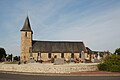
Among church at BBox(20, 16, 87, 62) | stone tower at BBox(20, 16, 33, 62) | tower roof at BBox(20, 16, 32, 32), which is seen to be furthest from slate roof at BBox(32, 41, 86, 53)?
tower roof at BBox(20, 16, 32, 32)

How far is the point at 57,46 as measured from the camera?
53.3 m

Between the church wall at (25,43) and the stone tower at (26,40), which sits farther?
the stone tower at (26,40)

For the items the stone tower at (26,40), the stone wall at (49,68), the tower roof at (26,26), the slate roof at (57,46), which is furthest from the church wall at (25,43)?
the stone wall at (49,68)

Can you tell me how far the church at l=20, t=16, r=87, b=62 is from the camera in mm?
49975

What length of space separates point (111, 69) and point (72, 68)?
4957 millimetres

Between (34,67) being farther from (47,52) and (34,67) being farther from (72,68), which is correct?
(47,52)

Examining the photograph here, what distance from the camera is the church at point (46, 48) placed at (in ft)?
164

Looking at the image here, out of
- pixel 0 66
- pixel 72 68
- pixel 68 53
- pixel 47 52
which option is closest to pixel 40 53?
pixel 47 52

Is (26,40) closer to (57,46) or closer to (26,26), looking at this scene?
(26,26)

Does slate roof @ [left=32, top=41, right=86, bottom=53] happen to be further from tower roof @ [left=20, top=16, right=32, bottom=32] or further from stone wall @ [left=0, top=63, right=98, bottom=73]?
stone wall @ [left=0, top=63, right=98, bottom=73]

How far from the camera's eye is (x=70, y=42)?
54969 mm

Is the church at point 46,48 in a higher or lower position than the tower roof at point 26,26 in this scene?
lower

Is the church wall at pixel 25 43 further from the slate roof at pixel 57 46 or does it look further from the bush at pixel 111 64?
the bush at pixel 111 64

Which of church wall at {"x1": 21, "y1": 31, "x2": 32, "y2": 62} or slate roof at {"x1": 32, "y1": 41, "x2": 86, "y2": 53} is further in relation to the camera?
slate roof at {"x1": 32, "y1": 41, "x2": 86, "y2": 53}
